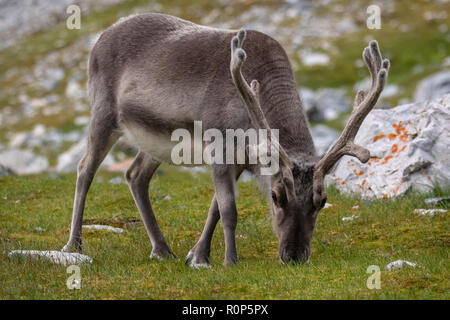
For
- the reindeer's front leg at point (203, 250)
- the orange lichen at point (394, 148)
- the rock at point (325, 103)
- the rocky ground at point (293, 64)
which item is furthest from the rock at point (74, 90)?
the reindeer's front leg at point (203, 250)

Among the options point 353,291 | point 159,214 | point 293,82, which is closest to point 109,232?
point 159,214

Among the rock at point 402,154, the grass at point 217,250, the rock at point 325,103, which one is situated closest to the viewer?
the grass at point 217,250

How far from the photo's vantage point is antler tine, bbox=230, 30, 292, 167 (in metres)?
8.56

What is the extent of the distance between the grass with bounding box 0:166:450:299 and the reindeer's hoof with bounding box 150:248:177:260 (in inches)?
5.2

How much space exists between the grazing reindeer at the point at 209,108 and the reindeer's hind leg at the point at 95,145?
15 millimetres

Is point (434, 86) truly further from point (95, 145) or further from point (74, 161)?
point (95, 145)

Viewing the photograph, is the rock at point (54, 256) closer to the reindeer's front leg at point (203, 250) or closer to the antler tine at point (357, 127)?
the reindeer's front leg at point (203, 250)

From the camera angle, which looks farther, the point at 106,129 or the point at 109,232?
the point at 109,232

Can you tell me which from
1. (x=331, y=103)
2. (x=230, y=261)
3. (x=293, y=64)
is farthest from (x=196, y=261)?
(x=331, y=103)

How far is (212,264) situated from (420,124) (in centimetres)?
573

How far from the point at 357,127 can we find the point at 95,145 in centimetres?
404

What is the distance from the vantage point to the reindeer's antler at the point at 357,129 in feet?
28.0

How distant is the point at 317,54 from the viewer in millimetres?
53656
